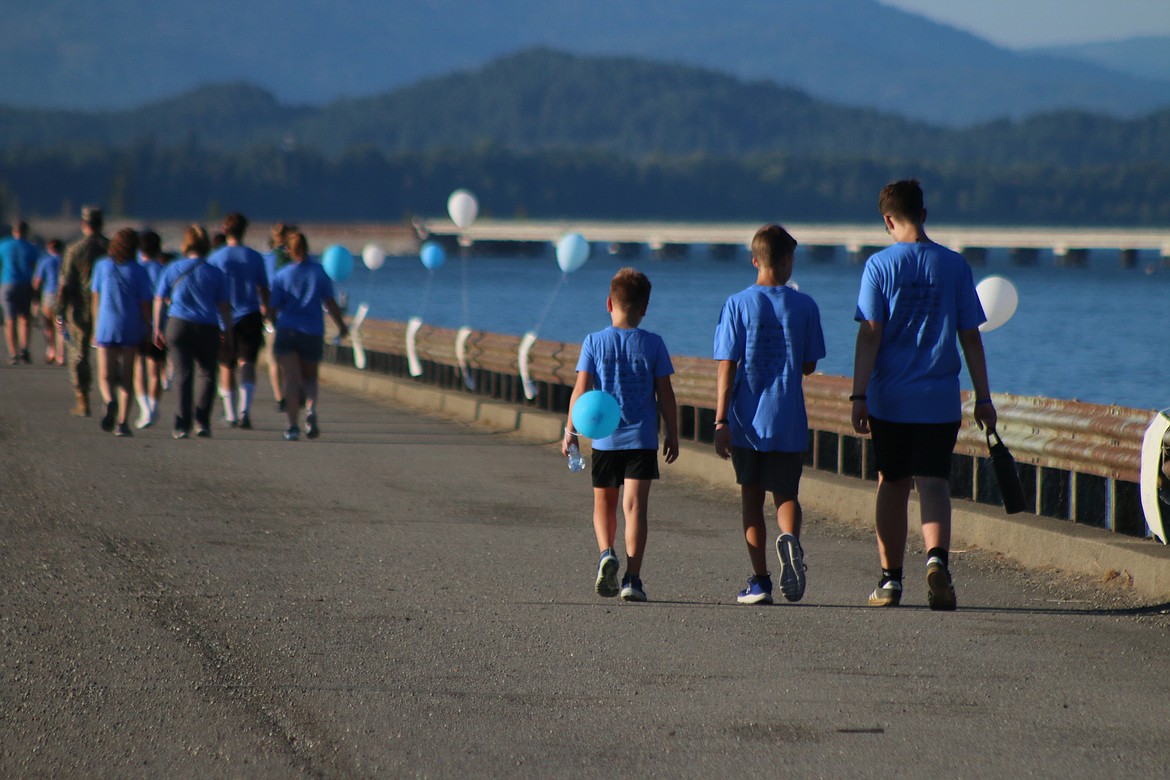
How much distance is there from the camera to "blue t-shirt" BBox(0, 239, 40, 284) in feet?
74.6

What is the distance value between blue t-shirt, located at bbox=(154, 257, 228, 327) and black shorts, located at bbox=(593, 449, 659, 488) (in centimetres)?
698

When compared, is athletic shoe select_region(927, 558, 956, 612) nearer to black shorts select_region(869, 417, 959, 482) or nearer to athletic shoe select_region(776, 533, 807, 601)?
black shorts select_region(869, 417, 959, 482)

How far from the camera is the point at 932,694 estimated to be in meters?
5.53

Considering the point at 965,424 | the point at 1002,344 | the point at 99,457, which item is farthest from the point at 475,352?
the point at 1002,344

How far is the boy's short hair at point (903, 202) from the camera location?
7.06 m

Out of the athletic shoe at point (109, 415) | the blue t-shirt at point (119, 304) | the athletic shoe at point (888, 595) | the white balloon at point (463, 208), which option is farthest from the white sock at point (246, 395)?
the athletic shoe at point (888, 595)

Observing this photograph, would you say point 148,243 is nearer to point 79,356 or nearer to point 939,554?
point 79,356

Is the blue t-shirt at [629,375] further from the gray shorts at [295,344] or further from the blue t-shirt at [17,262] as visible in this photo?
the blue t-shirt at [17,262]

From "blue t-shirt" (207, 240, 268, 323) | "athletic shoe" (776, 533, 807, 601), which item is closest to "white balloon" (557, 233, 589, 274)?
"blue t-shirt" (207, 240, 268, 323)

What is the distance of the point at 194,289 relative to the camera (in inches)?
535

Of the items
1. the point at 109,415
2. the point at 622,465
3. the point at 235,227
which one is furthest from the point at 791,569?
the point at 109,415

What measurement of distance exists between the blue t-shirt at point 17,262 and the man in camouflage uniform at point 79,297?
7.25 metres

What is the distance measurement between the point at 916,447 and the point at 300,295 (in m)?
7.83

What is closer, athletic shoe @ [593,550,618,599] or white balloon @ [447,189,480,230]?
athletic shoe @ [593,550,618,599]
